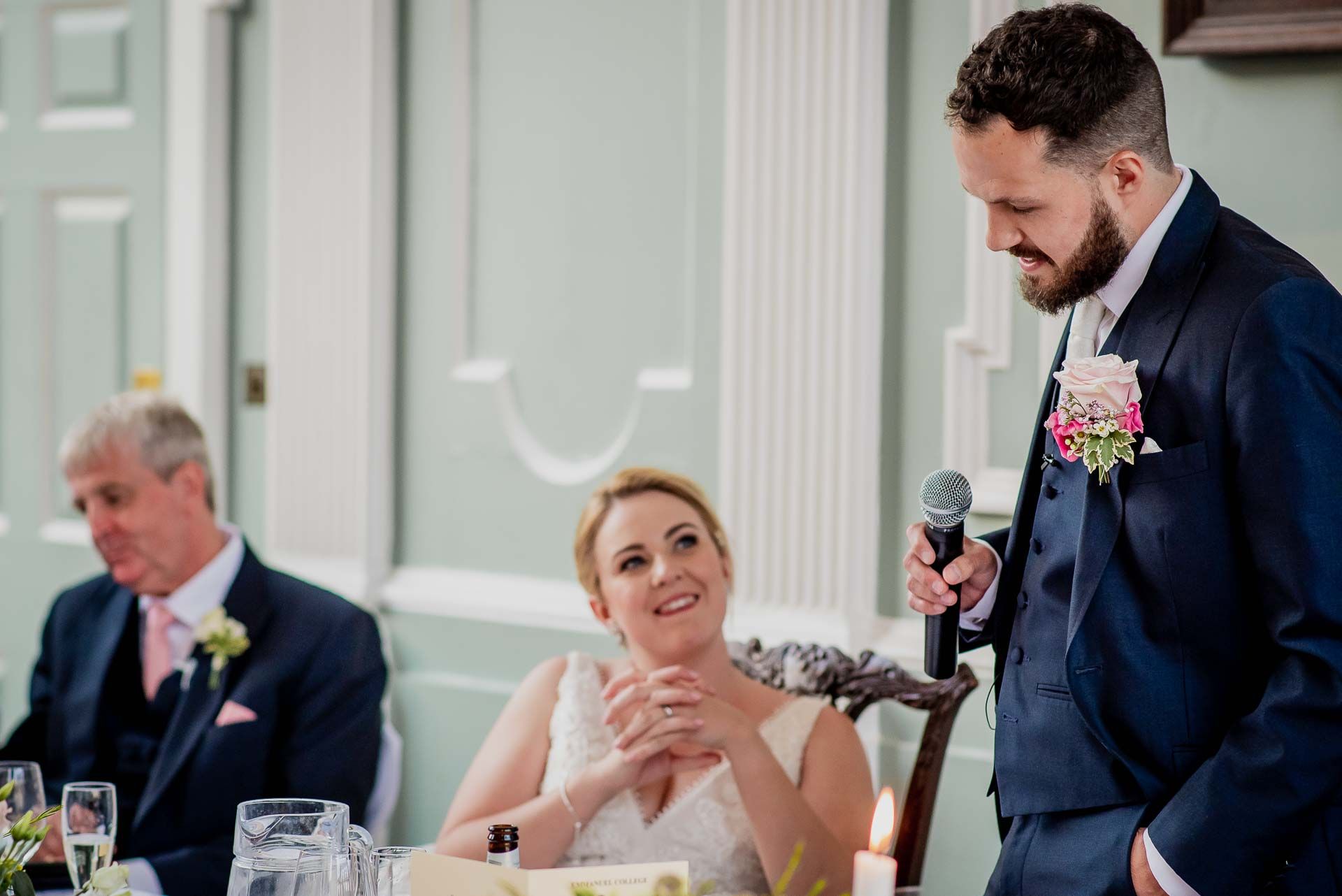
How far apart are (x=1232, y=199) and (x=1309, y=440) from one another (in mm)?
1010

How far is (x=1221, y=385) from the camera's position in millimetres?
1534

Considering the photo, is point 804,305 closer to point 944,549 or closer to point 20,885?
point 944,549

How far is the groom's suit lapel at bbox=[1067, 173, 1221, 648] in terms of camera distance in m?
1.58

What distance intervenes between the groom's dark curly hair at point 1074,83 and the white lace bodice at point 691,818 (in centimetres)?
115

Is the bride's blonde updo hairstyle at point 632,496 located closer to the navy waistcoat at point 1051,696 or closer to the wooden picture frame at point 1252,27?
the navy waistcoat at point 1051,696

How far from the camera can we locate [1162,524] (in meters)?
1.55

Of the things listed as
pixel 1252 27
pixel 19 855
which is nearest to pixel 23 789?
pixel 19 855

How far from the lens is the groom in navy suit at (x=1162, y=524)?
1481 mm

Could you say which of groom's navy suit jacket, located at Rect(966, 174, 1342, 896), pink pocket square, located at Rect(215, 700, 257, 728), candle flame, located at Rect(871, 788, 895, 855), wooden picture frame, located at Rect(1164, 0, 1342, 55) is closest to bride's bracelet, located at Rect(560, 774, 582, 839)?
pink pocket square, located at Rect(215, 700, 257, 728)

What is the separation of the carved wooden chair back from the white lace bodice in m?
0.07

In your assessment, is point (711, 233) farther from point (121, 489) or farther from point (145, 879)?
point (145, 879)

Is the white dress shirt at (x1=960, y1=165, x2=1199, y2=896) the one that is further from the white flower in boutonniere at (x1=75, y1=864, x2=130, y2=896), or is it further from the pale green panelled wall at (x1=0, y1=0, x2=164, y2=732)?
the pale green panelled wall at (x1=0, y1=0, x2=164, y2=732)

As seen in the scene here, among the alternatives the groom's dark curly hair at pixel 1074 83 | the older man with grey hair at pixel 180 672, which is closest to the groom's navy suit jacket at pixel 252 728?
the older man with grey hair at pixel 180 672

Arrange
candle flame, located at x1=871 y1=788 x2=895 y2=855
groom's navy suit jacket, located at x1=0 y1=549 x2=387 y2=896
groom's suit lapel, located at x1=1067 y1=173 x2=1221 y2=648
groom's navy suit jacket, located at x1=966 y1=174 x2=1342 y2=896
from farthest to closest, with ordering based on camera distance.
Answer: groom's navy suit jacket, located at x1=0 y1=549 x2=387 y2=896
groom's suit lapel, located at x1=1067 y1=173 x2=1221 y2=648
groom's navy suit jacket, located at x1=966 y1=174 x2=1342 y2=896
candle flame, located at x1=871 y1=788 x2=895 y2=855
